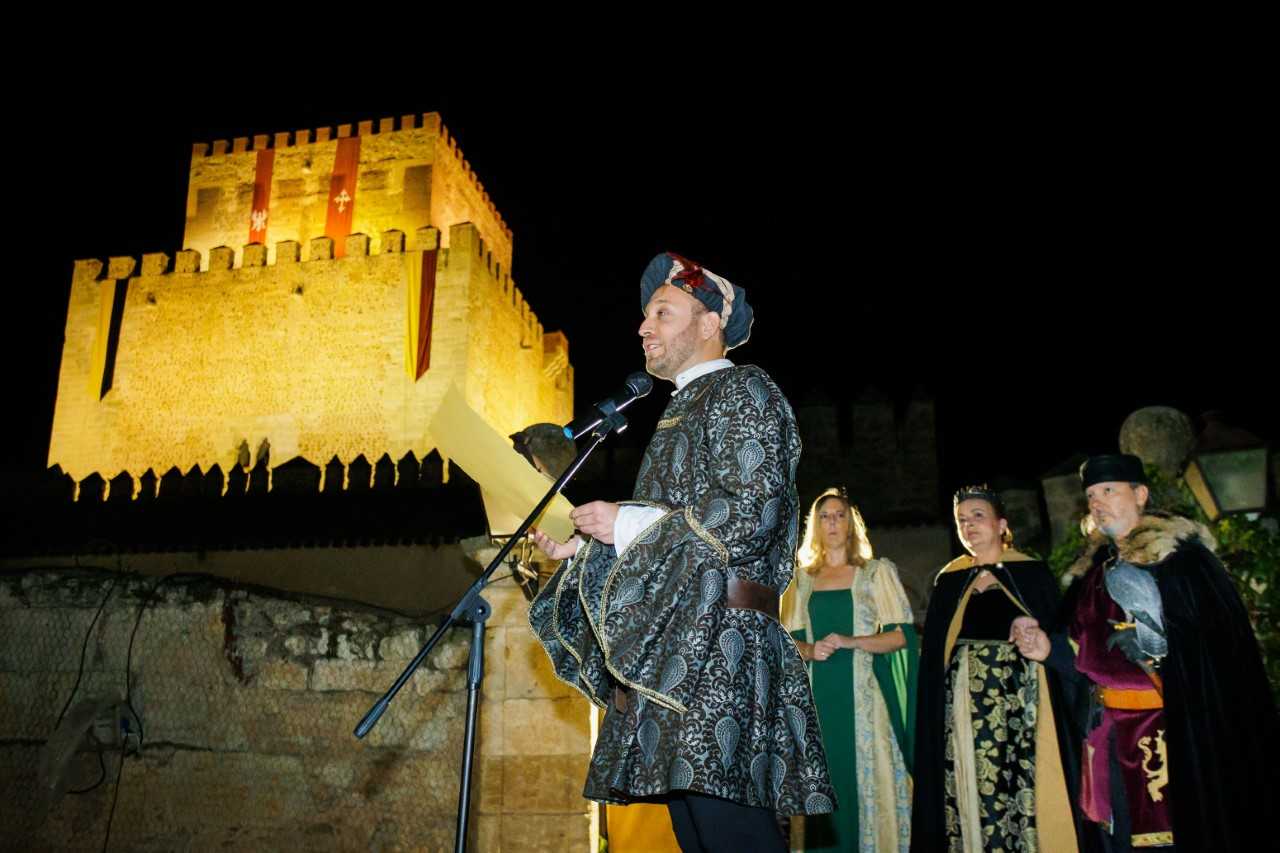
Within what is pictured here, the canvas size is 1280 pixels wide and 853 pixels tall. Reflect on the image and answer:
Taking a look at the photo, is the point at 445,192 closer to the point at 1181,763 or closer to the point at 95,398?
the point at 95,398

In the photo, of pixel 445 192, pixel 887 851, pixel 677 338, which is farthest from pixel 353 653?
pixel 445 192

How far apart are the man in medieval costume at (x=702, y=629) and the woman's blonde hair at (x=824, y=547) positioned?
2676 millimetres

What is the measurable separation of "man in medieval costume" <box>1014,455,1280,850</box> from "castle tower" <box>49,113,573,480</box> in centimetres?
1920

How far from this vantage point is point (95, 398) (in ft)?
79.8

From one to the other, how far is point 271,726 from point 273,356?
20167 mm

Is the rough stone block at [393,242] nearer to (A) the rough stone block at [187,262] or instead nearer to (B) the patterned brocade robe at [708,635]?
(A) the rough stone block at [187,262]

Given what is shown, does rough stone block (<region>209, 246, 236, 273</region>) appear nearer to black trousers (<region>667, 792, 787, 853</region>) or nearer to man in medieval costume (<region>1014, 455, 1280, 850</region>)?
man in medieval costume (<region>1014, 455, 1280, 850</region>)

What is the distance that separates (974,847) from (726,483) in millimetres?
2600

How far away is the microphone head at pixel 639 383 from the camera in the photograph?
2.65 meters

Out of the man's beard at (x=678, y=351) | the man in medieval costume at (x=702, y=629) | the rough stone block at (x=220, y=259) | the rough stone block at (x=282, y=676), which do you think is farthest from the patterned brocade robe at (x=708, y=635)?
the rough stone block at (x=220, y=259)

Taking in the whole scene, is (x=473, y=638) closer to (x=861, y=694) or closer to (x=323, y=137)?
(x=861, y=694)

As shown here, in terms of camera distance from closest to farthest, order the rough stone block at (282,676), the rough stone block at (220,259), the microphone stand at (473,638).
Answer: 1. the microphone stand at (473,638)
2. the rough stone block at (282,676)
3. the rough stone block at (220,259)

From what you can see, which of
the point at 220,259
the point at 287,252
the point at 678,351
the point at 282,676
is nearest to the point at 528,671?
the point at 282,676

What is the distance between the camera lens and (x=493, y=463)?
227 centimetres
